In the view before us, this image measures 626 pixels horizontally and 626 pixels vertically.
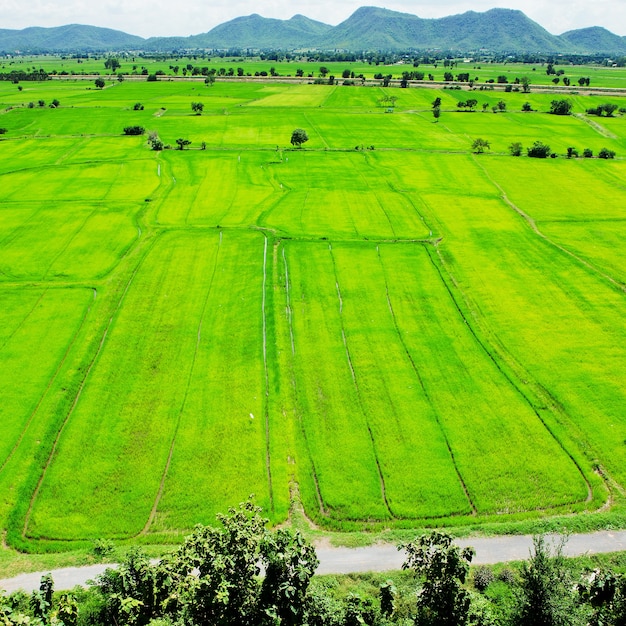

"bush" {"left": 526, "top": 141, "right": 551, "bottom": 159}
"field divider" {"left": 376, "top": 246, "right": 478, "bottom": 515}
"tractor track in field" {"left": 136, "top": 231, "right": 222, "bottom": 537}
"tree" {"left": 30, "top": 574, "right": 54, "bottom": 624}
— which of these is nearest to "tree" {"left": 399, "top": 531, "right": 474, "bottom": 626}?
"field divider" {"left": 376, "top": 246, "right": 478, "bottom": 515}

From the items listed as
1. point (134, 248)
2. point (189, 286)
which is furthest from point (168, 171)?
point (189, 286)

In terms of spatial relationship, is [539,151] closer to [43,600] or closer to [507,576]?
[507,576]

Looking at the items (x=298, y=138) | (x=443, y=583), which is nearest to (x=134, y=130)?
(x=298, y=138)

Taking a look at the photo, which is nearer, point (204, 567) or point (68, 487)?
point (204, 567)

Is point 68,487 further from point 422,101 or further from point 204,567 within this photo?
point 422,101

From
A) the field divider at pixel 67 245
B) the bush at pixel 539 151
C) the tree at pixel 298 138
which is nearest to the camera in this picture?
the field divider at pixel 67 245

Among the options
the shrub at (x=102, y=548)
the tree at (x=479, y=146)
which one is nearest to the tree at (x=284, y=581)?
the shrub at (x=102, y=548)

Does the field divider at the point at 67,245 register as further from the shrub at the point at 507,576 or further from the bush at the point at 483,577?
the shrub at the point at 507,576
